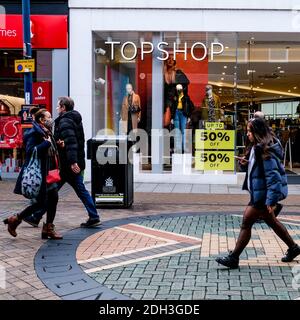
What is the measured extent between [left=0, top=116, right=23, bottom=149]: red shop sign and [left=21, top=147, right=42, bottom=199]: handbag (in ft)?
26.5

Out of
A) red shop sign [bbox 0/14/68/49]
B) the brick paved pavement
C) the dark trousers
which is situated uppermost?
red shop sign [bbox 0/14/68/49]

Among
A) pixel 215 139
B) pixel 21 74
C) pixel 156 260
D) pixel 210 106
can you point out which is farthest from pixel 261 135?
pixel 21 74

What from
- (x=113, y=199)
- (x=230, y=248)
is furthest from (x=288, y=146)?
(x=230, y=248)

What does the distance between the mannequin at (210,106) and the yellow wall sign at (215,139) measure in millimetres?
426

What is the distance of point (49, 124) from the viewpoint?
23.6 ft

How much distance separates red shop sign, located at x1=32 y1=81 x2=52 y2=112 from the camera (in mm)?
14250

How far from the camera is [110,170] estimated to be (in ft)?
32.3

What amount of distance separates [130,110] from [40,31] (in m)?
3.21

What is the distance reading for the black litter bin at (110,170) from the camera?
979 cm

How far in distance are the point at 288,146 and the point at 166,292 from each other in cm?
1454

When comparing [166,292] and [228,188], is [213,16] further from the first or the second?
[166,292]

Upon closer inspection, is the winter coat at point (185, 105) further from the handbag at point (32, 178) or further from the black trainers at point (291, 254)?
the black trainers at point (291, 254)

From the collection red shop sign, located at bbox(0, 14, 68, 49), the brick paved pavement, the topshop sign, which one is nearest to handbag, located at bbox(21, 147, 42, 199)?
the brick paved pavement

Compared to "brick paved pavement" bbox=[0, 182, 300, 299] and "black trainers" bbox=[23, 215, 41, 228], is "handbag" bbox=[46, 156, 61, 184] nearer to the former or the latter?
"brick paved pavement" bbox=[0, 182, 300, 299]
